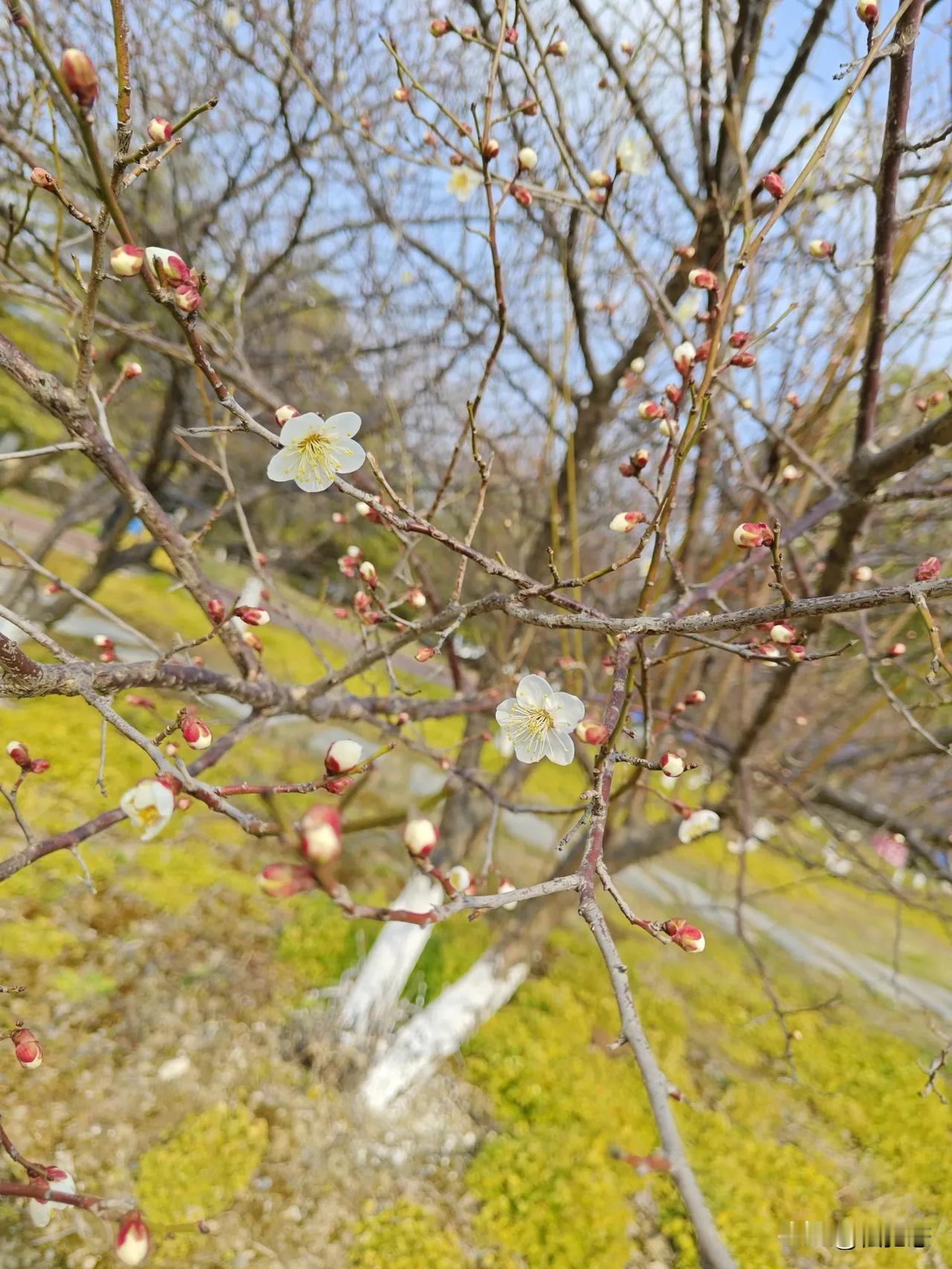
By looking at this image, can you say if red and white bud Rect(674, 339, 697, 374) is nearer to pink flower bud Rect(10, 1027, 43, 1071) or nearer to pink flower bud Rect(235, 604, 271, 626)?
pink flower bud Rect(235, 604, 271, 626)

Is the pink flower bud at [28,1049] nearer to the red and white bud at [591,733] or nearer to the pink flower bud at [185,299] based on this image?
the red and white bud at [591,733]

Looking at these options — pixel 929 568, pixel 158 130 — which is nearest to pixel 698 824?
pixel 929 568

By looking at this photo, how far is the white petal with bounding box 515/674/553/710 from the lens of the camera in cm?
130

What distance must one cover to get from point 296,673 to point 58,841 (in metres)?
8.24

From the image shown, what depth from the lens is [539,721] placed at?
1.33m

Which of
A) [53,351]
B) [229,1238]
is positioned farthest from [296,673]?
[53,351]

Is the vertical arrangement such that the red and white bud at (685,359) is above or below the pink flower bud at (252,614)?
above

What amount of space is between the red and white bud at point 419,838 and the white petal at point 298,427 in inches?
23.5

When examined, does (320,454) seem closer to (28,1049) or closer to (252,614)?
(252,614)

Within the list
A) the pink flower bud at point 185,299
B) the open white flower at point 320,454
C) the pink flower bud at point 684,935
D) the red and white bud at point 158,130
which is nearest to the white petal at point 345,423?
the open white flower at point 320,454

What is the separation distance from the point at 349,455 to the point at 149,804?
671 millimetres

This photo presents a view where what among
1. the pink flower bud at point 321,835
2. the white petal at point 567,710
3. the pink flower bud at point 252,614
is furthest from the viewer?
the pink flower bud at point 252,614

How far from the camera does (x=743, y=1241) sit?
3.02 m

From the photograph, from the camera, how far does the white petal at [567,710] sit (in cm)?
118
